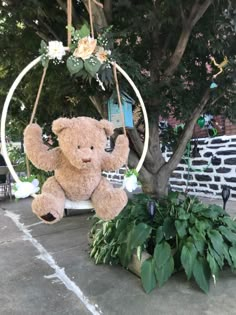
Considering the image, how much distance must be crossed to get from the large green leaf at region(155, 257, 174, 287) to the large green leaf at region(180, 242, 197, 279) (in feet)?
0.43

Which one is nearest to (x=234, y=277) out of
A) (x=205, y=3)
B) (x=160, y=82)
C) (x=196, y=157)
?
(x=160, y=82)

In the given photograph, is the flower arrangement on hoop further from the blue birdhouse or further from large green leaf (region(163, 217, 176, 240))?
large green leaf (region(163, 217, 176, 240))

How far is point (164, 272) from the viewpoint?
3.04 m

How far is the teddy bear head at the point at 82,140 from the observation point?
1474 millimetres

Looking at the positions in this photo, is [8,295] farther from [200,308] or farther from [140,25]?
[140,25]

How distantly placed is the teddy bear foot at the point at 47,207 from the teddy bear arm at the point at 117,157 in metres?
0.31

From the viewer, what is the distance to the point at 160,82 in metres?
3.28

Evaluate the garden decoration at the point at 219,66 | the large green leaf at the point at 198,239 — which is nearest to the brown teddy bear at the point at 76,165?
the large green leaf at the point at 198,239

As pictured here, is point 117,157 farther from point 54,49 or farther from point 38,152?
point 54,49

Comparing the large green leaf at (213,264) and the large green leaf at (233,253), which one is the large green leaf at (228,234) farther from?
the large green leaf at (213,264)

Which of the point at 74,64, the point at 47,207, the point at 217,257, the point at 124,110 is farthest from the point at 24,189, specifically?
the point at 217,257

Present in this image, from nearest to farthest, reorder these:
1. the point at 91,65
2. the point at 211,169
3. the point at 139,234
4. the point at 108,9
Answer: the point at 91,65
the point at 108,9
the point at 139,234
the point at 211,169

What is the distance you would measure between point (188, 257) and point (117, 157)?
169cm

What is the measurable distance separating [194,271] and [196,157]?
3.94 metres
